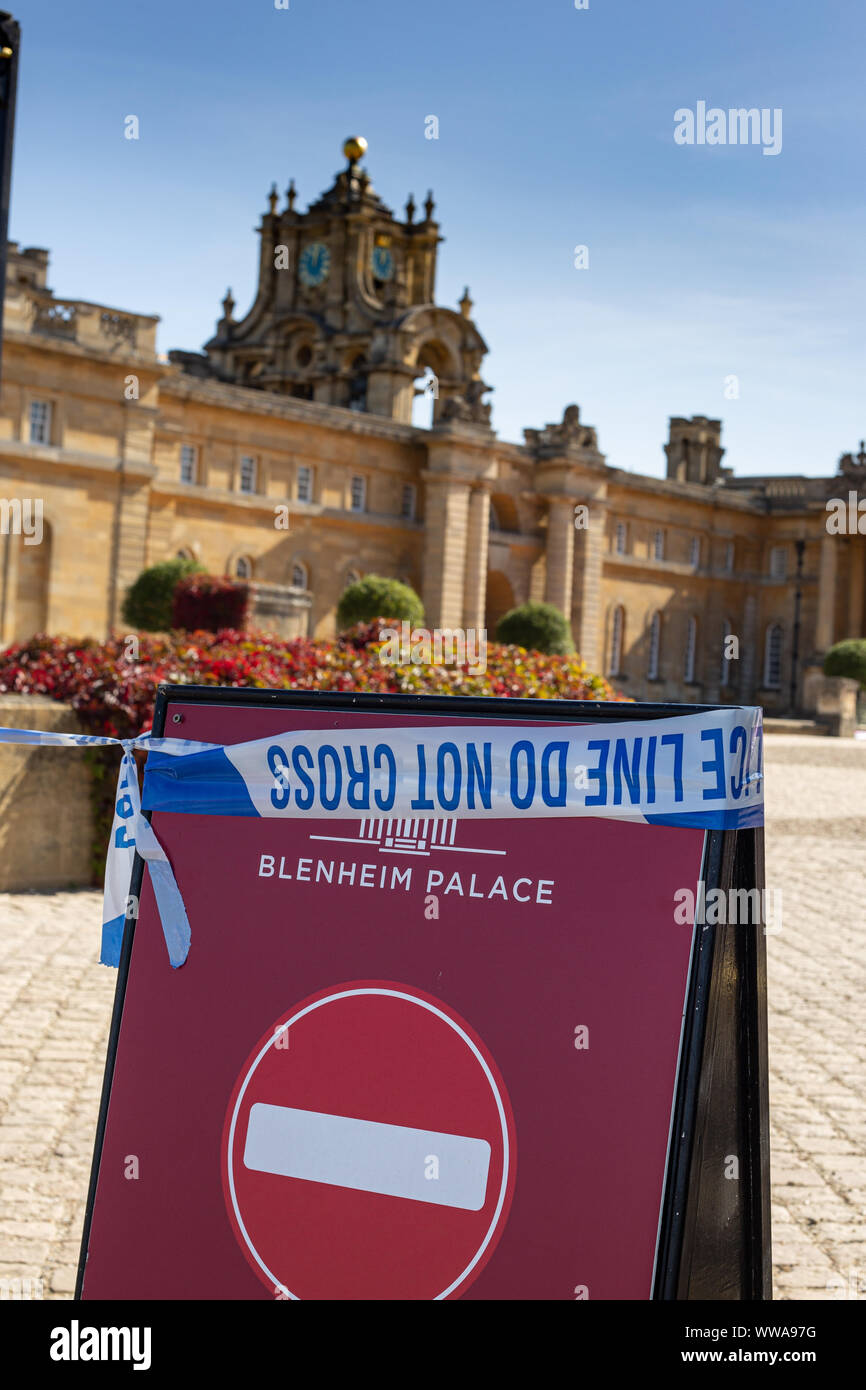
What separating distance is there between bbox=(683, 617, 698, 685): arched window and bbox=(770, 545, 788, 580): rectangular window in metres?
5.03

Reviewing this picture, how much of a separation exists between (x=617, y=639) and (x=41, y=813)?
47170 millimetres

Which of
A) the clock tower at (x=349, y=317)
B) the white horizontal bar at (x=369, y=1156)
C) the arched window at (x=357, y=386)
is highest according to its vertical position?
the clock tower at (x=349, y=317)

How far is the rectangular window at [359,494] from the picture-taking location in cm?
4491

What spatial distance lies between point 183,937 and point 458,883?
714 millimetres

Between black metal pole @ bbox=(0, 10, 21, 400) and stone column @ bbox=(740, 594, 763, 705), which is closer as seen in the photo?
black metal pole @ bbox=(0, 10, 21, 400)

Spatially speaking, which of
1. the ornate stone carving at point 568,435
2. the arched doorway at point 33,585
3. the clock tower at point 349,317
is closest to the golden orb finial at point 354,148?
the clock tower at point 349,317

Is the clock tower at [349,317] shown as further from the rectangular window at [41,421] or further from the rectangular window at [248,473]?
the rectangular window at [41,421]

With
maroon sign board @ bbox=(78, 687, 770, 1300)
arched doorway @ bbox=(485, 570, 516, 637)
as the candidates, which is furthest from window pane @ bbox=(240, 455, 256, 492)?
maroon sign board @ bbox=(78, 687, 770, 1300)

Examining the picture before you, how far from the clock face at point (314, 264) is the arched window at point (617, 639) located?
22.8 meters

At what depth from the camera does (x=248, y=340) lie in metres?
65.2

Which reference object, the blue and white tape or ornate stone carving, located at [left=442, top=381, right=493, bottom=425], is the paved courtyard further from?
ornate stone carving, located at [left=442, top=381, right=493, bottom=425]

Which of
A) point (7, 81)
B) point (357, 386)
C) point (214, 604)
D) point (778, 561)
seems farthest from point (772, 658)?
point (7, 81)

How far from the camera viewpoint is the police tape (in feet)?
9.20
